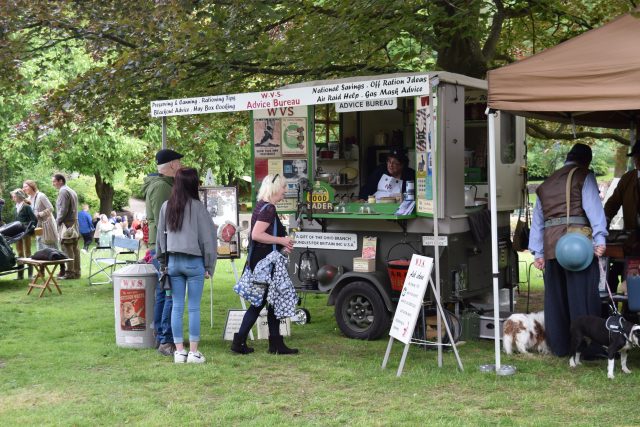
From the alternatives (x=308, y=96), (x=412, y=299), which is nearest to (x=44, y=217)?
(x=308, y=96)

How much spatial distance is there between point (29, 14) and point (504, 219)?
7015 mm

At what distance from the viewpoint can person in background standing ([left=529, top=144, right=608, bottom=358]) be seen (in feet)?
23.5

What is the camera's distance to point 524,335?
7621 millimetres

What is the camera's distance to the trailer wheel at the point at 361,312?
8.43 meters

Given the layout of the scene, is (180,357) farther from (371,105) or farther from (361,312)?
(371,105)

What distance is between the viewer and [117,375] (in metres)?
7.20

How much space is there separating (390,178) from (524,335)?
2.71 m

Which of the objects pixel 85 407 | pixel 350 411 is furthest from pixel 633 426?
pixel 85 407

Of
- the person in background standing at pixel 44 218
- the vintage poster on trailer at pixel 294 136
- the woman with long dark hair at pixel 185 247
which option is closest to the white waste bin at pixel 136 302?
the woman with long dark hair at pixel 185 247

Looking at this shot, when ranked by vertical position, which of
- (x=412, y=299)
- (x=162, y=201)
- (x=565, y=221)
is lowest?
(x=412, y=299)

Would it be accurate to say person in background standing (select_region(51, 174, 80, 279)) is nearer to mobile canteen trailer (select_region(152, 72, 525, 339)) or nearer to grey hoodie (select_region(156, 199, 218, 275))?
mobile canteen trailer (select_region(152, 72, 525, 339))

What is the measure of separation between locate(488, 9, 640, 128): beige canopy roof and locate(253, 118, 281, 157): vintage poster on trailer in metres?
2.85

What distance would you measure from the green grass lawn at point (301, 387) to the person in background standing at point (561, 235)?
38cm

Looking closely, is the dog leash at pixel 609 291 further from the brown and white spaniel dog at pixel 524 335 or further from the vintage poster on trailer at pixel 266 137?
the vintage poster on trailer at pixel 266 137
